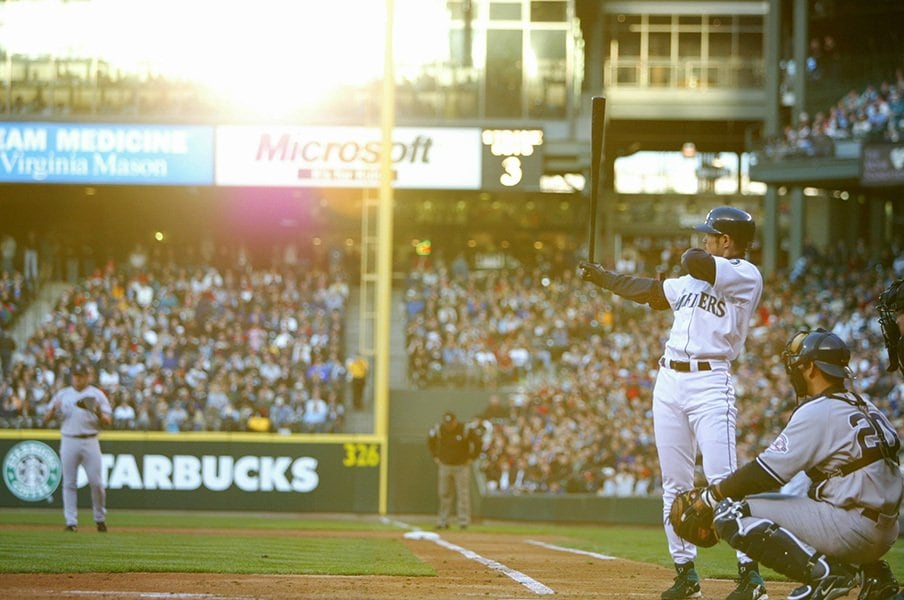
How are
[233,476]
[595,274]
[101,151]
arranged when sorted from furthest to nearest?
[101,151]
[233,476]
[595,274]

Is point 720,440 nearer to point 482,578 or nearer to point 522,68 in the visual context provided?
point 482,578

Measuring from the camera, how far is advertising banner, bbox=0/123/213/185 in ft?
96.5

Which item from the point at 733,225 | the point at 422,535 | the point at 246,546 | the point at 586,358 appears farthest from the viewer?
the point at 586,358

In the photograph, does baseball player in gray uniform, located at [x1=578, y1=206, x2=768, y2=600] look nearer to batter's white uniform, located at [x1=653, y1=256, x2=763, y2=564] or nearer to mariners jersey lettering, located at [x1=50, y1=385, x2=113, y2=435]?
batter's white uniform, located at [x1=653, y1=256, x2=763, y2=564]

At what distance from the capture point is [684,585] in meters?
7.09

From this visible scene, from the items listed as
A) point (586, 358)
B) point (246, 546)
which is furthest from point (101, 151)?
point (246, 546)

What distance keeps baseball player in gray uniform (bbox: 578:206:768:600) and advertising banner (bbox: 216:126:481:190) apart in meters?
22.0

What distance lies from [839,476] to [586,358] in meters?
19.7

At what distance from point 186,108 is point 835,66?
16368mm

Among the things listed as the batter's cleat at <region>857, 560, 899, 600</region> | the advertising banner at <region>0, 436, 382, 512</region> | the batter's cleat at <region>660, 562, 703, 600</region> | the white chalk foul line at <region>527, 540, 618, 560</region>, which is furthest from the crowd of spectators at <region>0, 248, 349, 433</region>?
the batter's cleat at <region>857, 560, 899, 600</region>

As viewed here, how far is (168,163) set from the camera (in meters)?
29.5

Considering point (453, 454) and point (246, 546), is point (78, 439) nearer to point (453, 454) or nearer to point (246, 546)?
point (246, 546)

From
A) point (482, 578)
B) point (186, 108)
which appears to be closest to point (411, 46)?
point (186, 108)

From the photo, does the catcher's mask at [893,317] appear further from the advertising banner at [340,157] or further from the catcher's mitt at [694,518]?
the advertising banner at [340,157]
